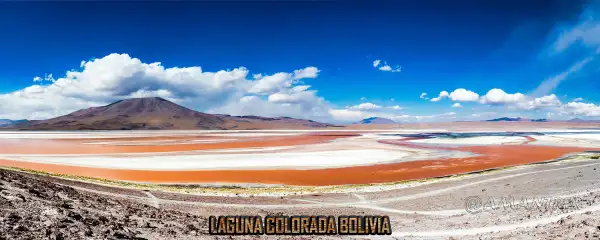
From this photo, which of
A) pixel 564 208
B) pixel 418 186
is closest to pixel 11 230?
pixel 564 208

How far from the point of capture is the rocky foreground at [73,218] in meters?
7.80

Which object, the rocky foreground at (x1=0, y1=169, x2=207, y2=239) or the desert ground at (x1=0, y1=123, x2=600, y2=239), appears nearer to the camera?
the rocky foreground at (x1=0, y1=169, x2=207, y2=239)

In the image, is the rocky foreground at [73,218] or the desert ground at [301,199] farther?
the desert ground at [301,199]

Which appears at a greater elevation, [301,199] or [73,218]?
[73,218]

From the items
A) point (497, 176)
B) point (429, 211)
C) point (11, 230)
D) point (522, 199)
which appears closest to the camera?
point (11, 230)

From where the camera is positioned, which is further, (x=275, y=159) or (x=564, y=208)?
(x=275, y=159)

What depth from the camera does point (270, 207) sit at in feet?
53.1

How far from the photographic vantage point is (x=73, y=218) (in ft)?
29.0

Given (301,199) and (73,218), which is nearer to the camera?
(73,218)

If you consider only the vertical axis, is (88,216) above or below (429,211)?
above

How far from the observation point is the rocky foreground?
7.80 m

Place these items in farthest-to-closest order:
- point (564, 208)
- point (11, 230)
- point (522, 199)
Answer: point (522, 199)
point (564, 208)
point (11, 230)

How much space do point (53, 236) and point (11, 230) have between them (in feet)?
2.85

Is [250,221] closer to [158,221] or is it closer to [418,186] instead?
[158,221]
